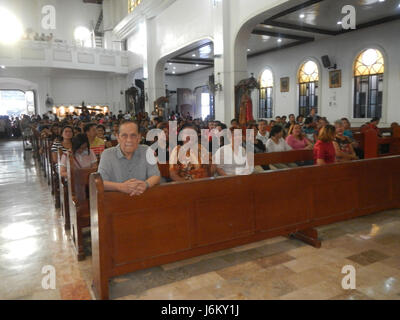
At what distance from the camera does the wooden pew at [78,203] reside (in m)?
3.22

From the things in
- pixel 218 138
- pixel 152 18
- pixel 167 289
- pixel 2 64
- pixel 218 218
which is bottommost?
pixel 167 289

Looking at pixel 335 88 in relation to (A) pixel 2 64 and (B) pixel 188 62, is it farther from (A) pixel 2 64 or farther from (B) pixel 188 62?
(A) pixel 2 64

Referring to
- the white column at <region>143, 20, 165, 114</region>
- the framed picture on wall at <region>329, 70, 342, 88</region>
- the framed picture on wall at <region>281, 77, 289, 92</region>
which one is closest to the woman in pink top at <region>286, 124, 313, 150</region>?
the framed picture on wall at <region>329, 70, 342, 88</region>

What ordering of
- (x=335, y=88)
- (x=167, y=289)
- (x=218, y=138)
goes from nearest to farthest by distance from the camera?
(x=167, y=289) < (x=218, y=138) < (x=335, y=88)

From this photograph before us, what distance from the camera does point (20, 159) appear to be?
10195 mm

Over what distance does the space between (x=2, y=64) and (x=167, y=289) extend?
1663cm

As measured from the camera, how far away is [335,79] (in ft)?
39.4

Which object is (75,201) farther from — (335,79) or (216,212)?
(335,79)

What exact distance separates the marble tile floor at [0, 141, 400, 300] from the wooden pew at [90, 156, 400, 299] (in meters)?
0.19

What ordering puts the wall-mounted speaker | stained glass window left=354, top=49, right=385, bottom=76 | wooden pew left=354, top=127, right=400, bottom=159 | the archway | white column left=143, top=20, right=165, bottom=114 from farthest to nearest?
the archway
white column left=143, top=20, right=165, bottom=114
the wall-mounted speaker
stained glass window left=354, top=49, right=385, bottom=76
wooden pew left=354, top=127, right=400, bottom=159

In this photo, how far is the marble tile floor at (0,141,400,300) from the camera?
2473 mm

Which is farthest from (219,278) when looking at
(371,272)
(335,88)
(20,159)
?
(335,88)

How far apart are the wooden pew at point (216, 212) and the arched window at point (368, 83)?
8180 mm
